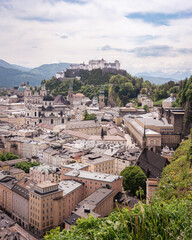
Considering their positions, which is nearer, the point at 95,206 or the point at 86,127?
the point at 95,206

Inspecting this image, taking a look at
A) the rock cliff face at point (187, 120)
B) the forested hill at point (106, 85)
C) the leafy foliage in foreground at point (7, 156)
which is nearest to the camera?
the leafy foliage in foreground at point (7, 156)

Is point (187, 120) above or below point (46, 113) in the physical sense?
above

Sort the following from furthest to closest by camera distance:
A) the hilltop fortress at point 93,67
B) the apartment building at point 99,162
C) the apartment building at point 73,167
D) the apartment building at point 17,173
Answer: the hilltop fortress at point 93,67, the apartment building at point 17,173, the apartment building at point 99,162, the apartment building at point 73,167

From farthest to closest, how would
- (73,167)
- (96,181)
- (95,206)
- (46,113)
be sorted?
(46,113)
(73,167)
(96,181)
(95,206)

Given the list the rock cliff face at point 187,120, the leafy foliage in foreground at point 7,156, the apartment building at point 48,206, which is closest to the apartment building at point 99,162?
the apartment building at point 48,206

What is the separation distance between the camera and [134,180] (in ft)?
95.8

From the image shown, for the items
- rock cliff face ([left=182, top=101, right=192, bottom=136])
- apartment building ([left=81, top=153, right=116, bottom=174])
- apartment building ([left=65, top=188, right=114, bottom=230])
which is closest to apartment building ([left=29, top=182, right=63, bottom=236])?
apartment building ([left=65, top=188, right=114, bottom=230])

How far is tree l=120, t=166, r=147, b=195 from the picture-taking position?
29297 millimetres

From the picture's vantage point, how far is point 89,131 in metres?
62.5

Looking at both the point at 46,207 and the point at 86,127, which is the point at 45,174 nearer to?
the point at 46,207

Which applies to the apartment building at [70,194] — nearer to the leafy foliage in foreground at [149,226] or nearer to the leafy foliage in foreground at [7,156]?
the leafy foliage in foreground at [149,226]

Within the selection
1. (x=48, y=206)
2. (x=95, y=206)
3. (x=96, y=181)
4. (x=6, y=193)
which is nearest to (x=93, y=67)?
(x=6, y=193)

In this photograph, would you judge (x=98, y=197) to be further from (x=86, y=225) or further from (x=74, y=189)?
(x=86, y=225)

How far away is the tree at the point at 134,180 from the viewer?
96.1ft
